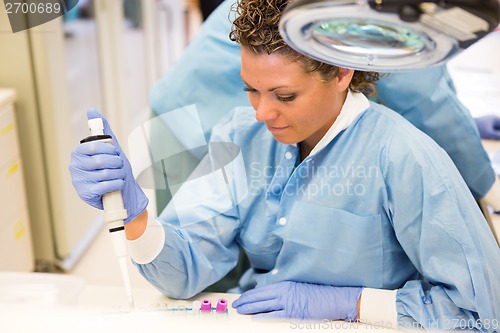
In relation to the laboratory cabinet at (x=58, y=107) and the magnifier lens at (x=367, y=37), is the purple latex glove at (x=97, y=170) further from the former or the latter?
the laboratory cabinet at (x=58, y=107)

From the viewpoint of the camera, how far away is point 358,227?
1.18 m

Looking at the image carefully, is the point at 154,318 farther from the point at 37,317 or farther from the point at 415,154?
the point at 415,154

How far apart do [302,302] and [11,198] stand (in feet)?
4.08

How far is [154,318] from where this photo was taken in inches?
31.0

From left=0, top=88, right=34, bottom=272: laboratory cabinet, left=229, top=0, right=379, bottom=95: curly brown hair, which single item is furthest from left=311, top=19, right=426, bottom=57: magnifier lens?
left=0, top=88, right=34, bottom=272: laboratory cabinet

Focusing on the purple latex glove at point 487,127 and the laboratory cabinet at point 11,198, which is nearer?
the purple latex glove at point 487,127

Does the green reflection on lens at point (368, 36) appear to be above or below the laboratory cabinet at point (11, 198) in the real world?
above

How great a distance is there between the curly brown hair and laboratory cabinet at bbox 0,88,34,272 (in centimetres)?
113

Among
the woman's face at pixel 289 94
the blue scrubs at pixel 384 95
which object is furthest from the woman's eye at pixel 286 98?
the blue scrubs at pixel 384 95

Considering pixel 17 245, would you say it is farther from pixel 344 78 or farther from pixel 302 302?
pixel 344 78

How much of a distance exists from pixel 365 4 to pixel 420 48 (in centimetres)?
13

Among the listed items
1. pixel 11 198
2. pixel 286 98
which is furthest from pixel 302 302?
pixel 11 198

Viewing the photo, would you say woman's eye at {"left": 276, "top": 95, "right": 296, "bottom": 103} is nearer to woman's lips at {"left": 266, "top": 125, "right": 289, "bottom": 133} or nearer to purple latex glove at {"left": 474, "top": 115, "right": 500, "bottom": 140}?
woman's lips at {"left": 266, "top": 125, "right": 289, "bottom": 133}

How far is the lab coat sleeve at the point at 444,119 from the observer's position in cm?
155
